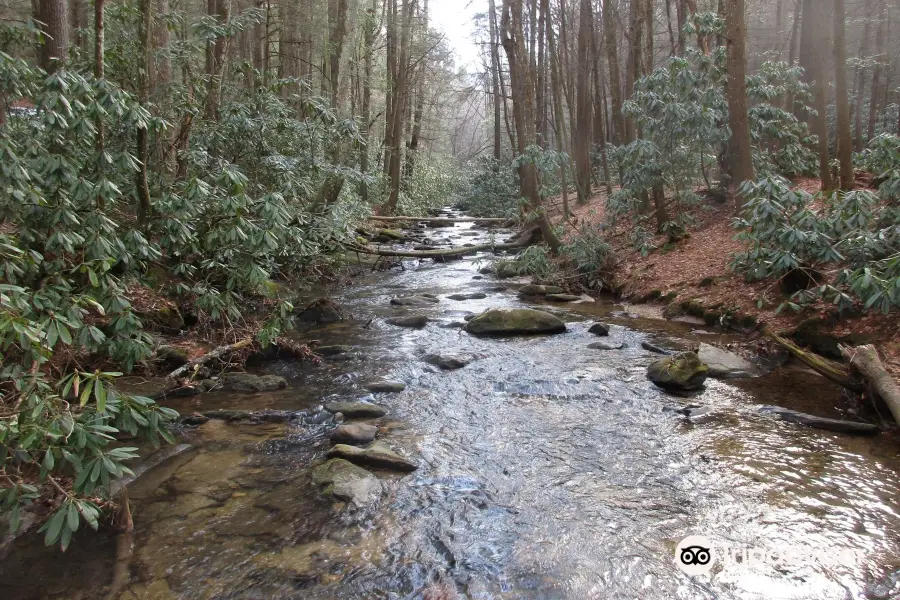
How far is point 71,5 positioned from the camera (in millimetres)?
14703

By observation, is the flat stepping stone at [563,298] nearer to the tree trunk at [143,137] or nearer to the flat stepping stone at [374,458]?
the flat stepping stone at [374,458]

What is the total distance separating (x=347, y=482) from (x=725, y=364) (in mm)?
4890

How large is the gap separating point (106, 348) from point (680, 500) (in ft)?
16.5

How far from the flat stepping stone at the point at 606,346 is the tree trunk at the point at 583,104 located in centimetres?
1238

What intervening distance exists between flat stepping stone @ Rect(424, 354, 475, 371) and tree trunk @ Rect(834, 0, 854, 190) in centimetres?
746

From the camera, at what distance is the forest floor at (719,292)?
6.40m

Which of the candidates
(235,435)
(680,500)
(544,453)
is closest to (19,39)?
(235,435)

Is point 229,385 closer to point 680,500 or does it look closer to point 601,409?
point 601,409

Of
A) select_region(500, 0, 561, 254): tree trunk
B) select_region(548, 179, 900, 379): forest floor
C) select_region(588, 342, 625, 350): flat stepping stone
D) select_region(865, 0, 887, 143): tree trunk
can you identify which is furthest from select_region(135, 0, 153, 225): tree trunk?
select_region(865, 0, 887, 143): tree trunk

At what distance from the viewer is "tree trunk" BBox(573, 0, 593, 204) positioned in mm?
19094

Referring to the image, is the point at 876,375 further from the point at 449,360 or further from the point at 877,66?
the point at 877,66

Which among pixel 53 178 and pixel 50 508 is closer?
pixel 50 508

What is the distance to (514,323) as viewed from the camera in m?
9.02

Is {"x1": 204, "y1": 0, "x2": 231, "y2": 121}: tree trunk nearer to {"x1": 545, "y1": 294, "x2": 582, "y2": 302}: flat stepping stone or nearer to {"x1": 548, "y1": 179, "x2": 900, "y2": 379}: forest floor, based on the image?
{"x1": 545, "y1": 294, "x2": 582, "y2": 302}: flat stepping stone
